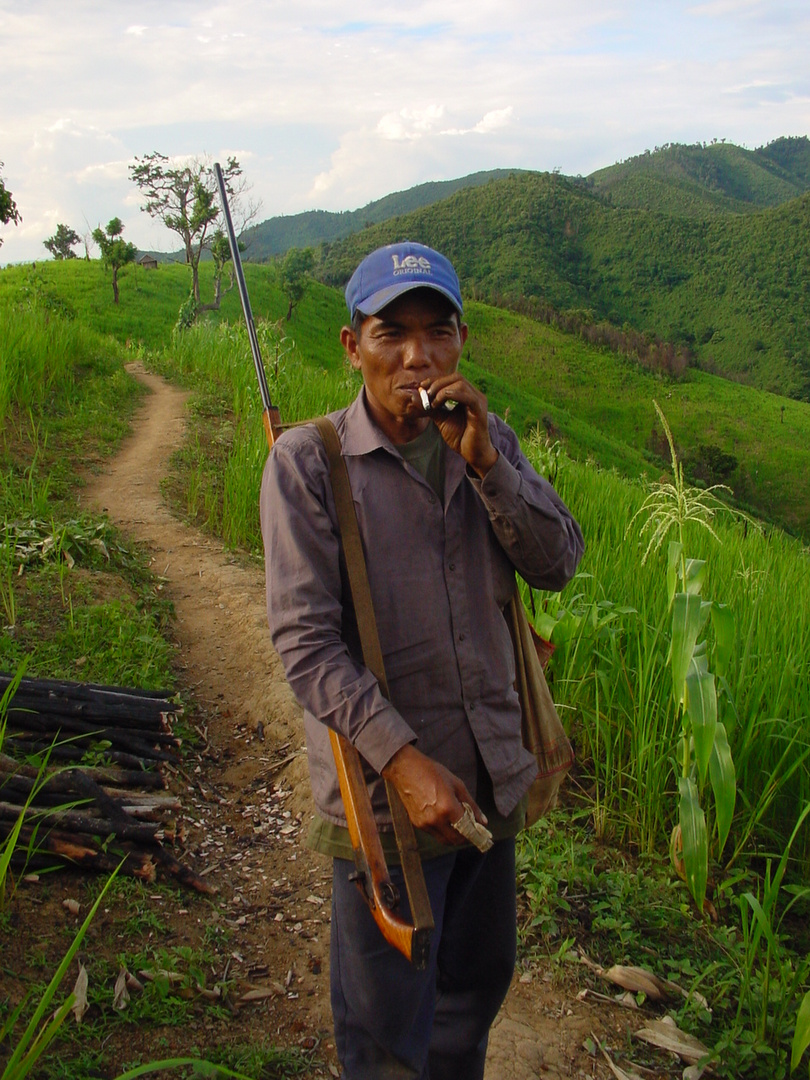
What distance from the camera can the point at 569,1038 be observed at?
2.46 m

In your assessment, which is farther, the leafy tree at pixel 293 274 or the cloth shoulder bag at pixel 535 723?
the leafy tree at pixel 293 274

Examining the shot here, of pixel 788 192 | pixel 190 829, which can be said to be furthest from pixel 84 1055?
pixel 788 192

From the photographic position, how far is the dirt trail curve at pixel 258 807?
8.12 feet

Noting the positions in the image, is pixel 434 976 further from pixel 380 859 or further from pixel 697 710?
pixel 697 710

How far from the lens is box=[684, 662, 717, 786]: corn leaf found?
267 centimetres

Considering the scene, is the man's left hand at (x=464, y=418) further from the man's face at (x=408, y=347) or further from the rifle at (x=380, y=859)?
the rifle at (x=380, y=859)

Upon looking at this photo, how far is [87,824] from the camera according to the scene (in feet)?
9.00

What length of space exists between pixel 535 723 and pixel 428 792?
0.54 m

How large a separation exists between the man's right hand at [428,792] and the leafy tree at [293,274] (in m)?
53.9

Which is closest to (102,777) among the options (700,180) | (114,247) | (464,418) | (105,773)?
(105,773)

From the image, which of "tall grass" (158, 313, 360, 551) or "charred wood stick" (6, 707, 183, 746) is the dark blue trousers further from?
"tall grass" (158, 313, 360, 551)

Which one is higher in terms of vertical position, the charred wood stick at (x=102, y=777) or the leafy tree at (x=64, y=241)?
the leafy tree at (x=64, y=241)

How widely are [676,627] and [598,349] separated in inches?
3360

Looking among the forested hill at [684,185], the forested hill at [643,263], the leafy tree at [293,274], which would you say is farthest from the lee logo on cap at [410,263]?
the forested hill at [684,185]
